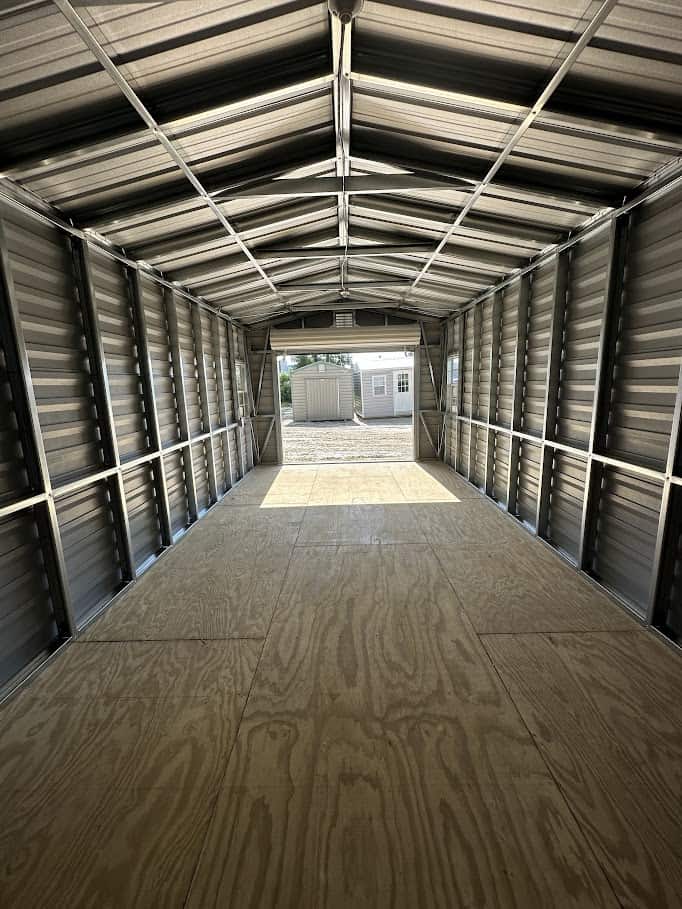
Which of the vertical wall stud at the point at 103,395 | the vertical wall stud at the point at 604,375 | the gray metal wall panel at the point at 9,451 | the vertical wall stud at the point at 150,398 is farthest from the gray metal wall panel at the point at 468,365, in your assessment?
the gray metal wall panel at the point at 9,451

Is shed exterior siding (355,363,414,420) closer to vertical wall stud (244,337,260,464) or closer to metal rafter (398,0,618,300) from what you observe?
vertical wall stud (244,337,260,464)

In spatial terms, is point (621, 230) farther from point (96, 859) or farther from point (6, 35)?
point (96, 859)

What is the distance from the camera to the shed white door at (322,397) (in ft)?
78.1

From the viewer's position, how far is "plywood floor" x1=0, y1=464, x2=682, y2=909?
1.84 meters

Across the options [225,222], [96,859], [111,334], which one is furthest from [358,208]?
[96,859]

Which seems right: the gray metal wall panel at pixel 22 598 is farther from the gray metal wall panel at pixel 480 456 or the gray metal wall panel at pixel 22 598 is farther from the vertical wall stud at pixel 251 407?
the vertical wall stud at pixel 251 407

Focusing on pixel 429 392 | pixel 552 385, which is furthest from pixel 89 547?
pixel 429 392

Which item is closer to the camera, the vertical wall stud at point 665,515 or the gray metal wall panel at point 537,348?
the vertical wall stud at point 665,515

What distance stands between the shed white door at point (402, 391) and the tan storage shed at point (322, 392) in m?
2.70

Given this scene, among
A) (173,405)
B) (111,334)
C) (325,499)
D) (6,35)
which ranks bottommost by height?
(325,499)

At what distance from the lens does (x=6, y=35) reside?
208 cm

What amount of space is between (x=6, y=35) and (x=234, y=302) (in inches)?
255

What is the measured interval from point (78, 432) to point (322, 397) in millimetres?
20077

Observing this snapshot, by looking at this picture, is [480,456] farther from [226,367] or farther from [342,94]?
[342,94]
